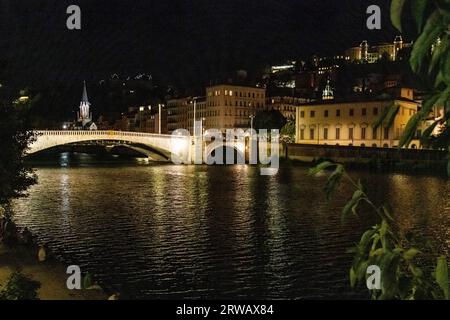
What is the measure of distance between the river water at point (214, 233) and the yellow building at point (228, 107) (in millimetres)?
87598

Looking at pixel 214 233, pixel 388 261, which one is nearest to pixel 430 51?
pixel 388 261

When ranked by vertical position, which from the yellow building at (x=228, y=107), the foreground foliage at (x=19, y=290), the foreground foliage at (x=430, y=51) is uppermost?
the yellow building at (x=228, y=107)

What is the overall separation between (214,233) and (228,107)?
4515 inches

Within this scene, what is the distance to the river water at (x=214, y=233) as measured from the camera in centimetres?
1861

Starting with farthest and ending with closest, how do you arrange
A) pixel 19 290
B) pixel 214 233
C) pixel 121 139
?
pixel 121 139 < pixel 214 233 < pixel 19 290

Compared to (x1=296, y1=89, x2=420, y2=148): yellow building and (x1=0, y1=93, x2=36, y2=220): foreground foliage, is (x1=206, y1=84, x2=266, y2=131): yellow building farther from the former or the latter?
(x1=0, y1=93, x2=36, y2=220): foreground foliage

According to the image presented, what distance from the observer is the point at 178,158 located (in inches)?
4146

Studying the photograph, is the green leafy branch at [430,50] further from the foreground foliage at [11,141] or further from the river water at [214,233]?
the foreground foliage at [11,141]

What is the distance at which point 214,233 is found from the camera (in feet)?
92.4

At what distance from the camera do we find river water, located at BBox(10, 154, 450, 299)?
733 inches

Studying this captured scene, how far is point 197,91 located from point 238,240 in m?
147

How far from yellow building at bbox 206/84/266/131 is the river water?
8760 cm

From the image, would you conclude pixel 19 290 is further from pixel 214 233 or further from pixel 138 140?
pixel 138 140

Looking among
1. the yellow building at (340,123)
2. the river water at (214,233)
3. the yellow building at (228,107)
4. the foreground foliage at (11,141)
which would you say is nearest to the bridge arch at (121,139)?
the yellow building at (340,123)
